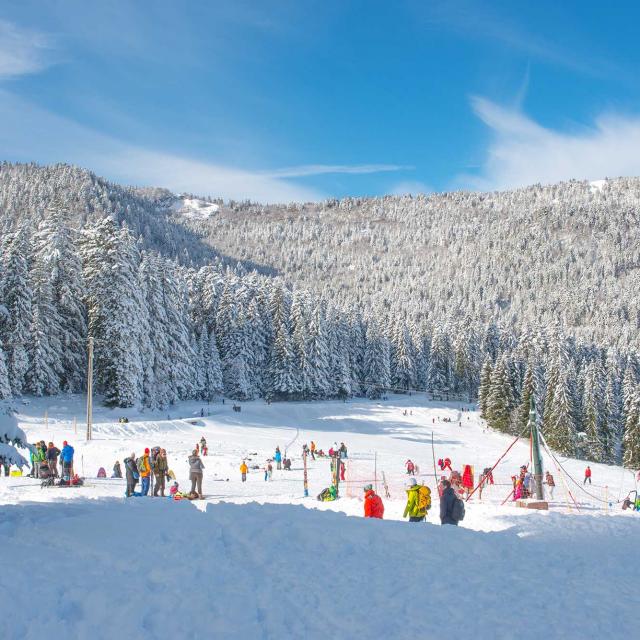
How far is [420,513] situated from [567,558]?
11.8 feet

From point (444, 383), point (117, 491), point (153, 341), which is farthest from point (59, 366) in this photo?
point (444, 383)

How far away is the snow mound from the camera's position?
6473 mm

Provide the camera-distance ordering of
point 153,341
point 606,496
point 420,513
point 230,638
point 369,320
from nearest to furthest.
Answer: point 230,638 → point 420,513 → point 606,496 → point 153,341 → point 369,320

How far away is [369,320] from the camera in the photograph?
86.9m

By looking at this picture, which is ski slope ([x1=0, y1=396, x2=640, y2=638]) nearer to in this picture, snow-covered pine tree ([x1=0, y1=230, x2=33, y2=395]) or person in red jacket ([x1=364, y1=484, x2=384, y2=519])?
person in red jacket ([x1=364, y1=484, x2=384, y2=519])

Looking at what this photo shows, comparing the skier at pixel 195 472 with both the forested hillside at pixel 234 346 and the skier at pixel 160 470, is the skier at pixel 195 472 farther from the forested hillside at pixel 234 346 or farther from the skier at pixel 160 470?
the forested hillside at pixel 234 346

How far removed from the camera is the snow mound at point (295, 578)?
6473mm

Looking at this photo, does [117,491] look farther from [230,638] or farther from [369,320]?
[369,320]

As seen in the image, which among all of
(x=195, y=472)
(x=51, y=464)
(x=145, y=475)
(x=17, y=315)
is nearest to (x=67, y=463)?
(x=51, y=464)

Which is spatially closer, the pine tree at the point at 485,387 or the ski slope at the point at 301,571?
the ski slope at the point at 301,571

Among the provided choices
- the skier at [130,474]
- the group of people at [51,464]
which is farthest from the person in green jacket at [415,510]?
the group of people at [51,464]

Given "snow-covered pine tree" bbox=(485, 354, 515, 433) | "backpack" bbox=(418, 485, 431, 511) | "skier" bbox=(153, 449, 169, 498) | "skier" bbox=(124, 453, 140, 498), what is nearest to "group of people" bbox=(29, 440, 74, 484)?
"skier" bbox=(124, 453, 140, 498)

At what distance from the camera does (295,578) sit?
8.09 metres

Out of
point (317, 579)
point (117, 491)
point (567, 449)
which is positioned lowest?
point (567, 449)
